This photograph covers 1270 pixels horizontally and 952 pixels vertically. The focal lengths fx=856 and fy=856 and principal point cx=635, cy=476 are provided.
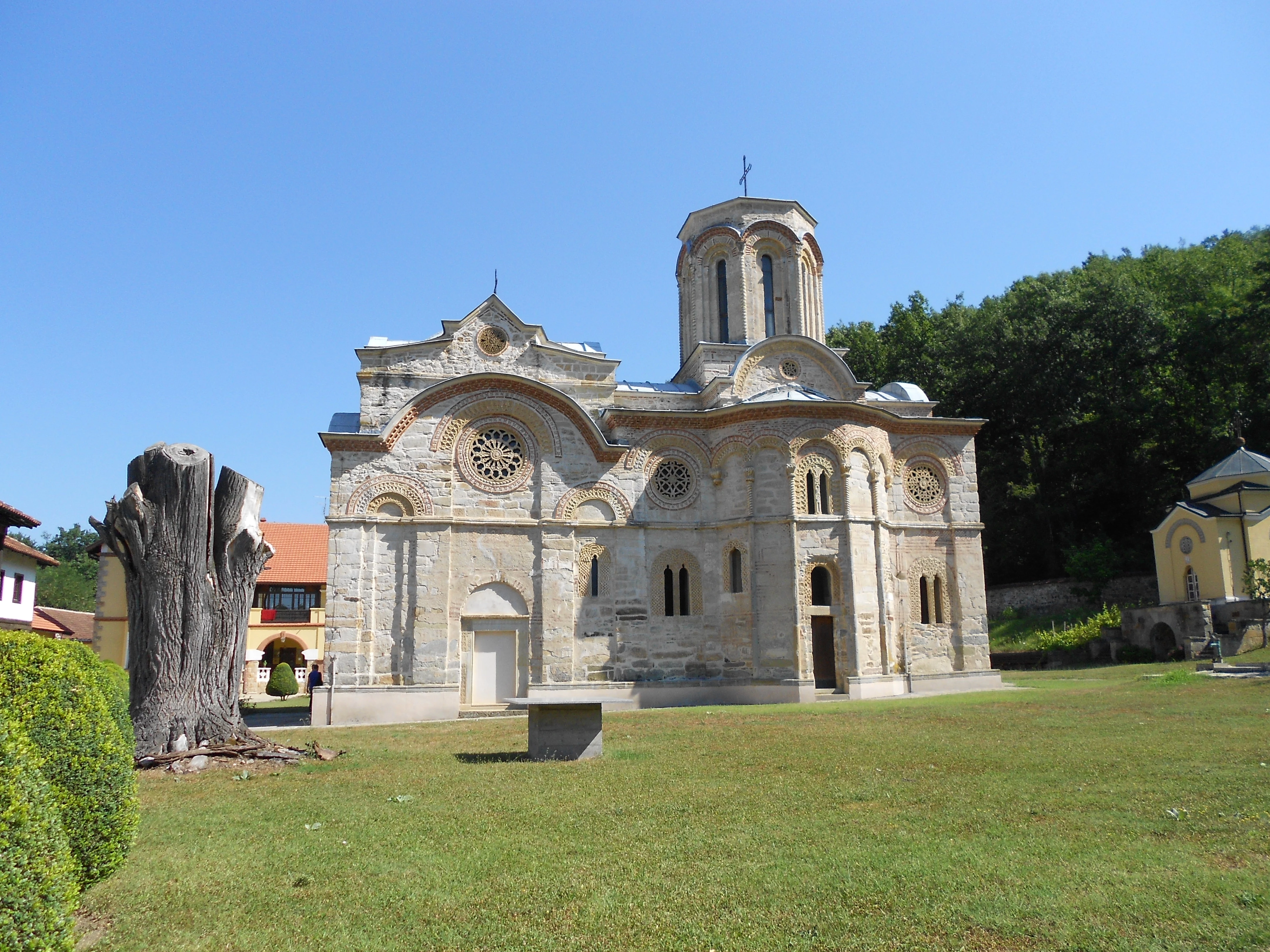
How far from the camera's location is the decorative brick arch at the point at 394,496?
18203 millimetres

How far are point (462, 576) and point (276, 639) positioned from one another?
14542 millimetres

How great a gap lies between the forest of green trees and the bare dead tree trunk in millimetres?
28036

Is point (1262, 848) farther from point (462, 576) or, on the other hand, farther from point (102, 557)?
point (102, 557)

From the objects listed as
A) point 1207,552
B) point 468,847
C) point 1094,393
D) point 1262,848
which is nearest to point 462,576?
point 468,847

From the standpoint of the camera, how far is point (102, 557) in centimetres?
2509

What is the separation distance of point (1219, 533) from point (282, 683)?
29.1 metres

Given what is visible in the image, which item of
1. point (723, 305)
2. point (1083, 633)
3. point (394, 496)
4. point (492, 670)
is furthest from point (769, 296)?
point (1083, 633)

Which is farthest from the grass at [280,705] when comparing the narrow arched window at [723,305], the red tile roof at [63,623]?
A: the narrow arched window at [723,305]

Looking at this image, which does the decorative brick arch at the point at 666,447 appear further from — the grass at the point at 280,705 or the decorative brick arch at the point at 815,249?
the grass at the point at 280,705

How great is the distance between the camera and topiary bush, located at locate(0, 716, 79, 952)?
127 inches

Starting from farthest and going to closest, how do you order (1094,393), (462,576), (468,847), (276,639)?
(1094,393), (276,639), (462,576), (468,847)

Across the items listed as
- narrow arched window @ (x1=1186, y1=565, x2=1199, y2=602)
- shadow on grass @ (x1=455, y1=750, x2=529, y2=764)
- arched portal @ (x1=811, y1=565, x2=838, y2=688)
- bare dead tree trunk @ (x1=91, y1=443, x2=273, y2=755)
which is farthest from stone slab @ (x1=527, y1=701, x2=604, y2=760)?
narrow arched window @ (x1=1186, y1=565, x2=1199, y2=602)

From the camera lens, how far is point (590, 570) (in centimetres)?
1952

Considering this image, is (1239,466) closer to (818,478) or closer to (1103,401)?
(1103,401)
